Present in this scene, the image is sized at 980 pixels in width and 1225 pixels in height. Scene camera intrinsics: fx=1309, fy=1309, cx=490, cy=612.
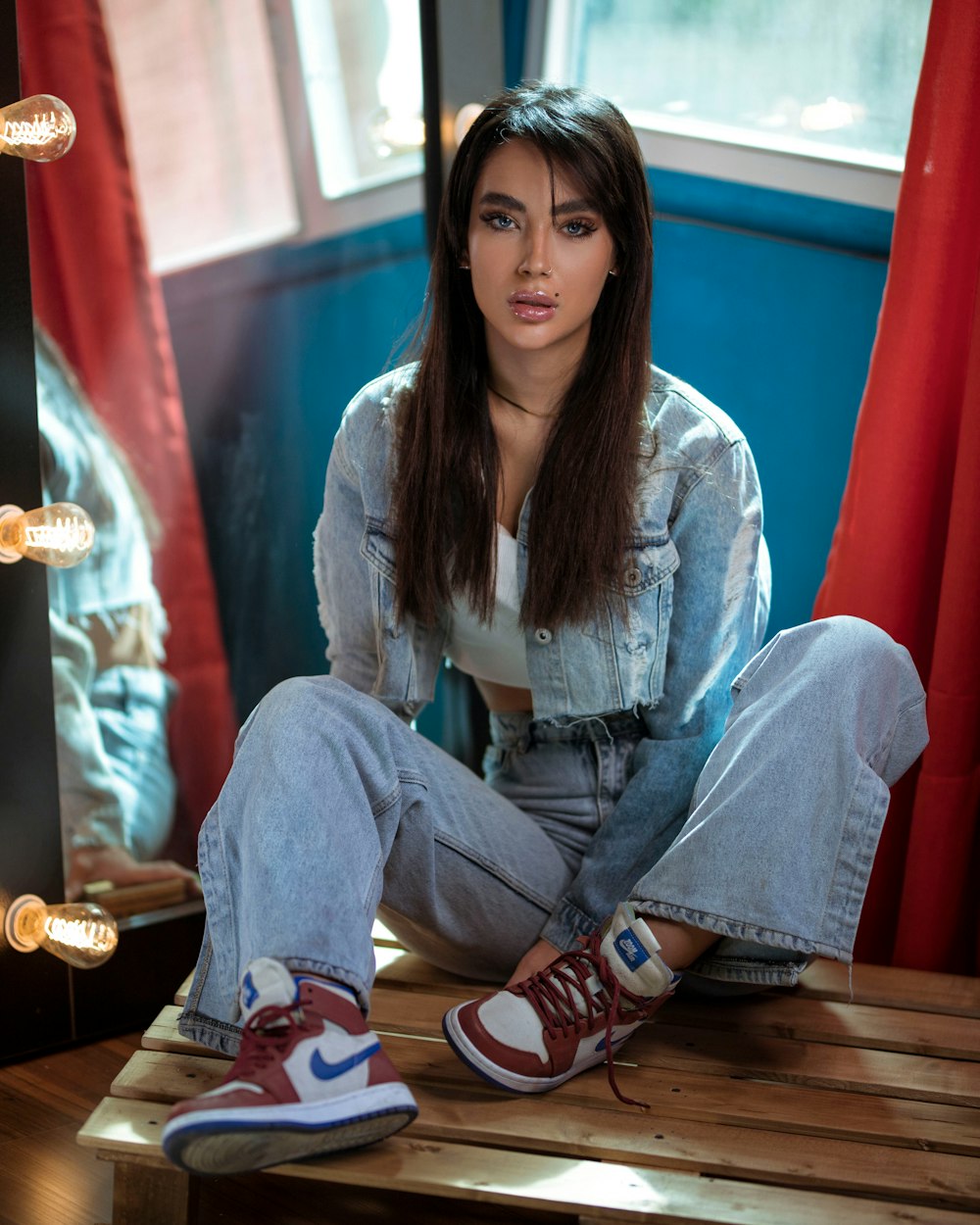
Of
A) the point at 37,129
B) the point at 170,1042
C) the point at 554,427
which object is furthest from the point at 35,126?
the point at 170,1042

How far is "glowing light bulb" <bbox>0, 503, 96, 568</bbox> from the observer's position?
1.48m

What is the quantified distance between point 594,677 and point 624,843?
188mm

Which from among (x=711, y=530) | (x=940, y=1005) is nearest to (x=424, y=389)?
(x=711, y=530)

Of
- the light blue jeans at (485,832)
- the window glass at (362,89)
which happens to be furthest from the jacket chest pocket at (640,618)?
the window glass at (362,89)

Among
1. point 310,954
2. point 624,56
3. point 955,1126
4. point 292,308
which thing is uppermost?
point 624,56

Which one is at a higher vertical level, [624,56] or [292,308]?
[624,56]

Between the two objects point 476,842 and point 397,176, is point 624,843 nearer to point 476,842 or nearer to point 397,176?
point 476,842

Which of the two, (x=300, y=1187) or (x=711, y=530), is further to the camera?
(x=711, y=530)

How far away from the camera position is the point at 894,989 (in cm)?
154

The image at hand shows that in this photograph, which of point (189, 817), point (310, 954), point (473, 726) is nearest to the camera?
point (310, 954)

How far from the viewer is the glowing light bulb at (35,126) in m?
1.40

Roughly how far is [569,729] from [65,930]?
0.63 metres

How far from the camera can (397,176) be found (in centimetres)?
199

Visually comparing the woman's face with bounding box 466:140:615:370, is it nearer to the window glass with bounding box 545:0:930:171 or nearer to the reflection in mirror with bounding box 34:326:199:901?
the reflection in mirror with bounding box 34:326:199:901
